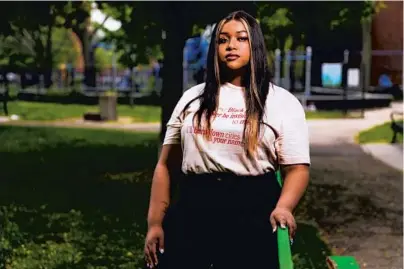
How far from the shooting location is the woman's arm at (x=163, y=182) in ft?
8.84

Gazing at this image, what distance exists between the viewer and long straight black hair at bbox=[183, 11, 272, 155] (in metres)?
2.53

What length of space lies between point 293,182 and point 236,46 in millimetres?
546

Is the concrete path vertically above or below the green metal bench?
below

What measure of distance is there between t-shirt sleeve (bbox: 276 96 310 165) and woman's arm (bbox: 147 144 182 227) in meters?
0.41

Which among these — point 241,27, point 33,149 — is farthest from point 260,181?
point 33,149

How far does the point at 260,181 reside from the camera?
8.48 feet

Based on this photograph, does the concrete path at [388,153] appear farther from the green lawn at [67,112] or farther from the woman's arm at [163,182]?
the green lawn at [67,112]

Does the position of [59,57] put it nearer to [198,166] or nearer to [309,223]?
[309,223]

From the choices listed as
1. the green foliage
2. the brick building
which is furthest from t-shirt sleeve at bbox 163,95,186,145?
the brick building

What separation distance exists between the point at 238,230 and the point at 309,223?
4.81 metres

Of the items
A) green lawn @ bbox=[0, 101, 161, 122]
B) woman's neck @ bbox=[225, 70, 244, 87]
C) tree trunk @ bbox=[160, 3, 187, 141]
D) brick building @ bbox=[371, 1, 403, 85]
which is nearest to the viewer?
woman's neck @ bbox=[225, 70, 244, 87]

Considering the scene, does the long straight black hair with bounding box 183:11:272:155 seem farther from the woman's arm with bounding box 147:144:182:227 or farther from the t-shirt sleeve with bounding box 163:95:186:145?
the woman's arm with bounding box 147:144:182:227

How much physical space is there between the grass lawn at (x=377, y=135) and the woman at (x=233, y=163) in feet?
43.4

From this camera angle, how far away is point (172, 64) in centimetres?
984
